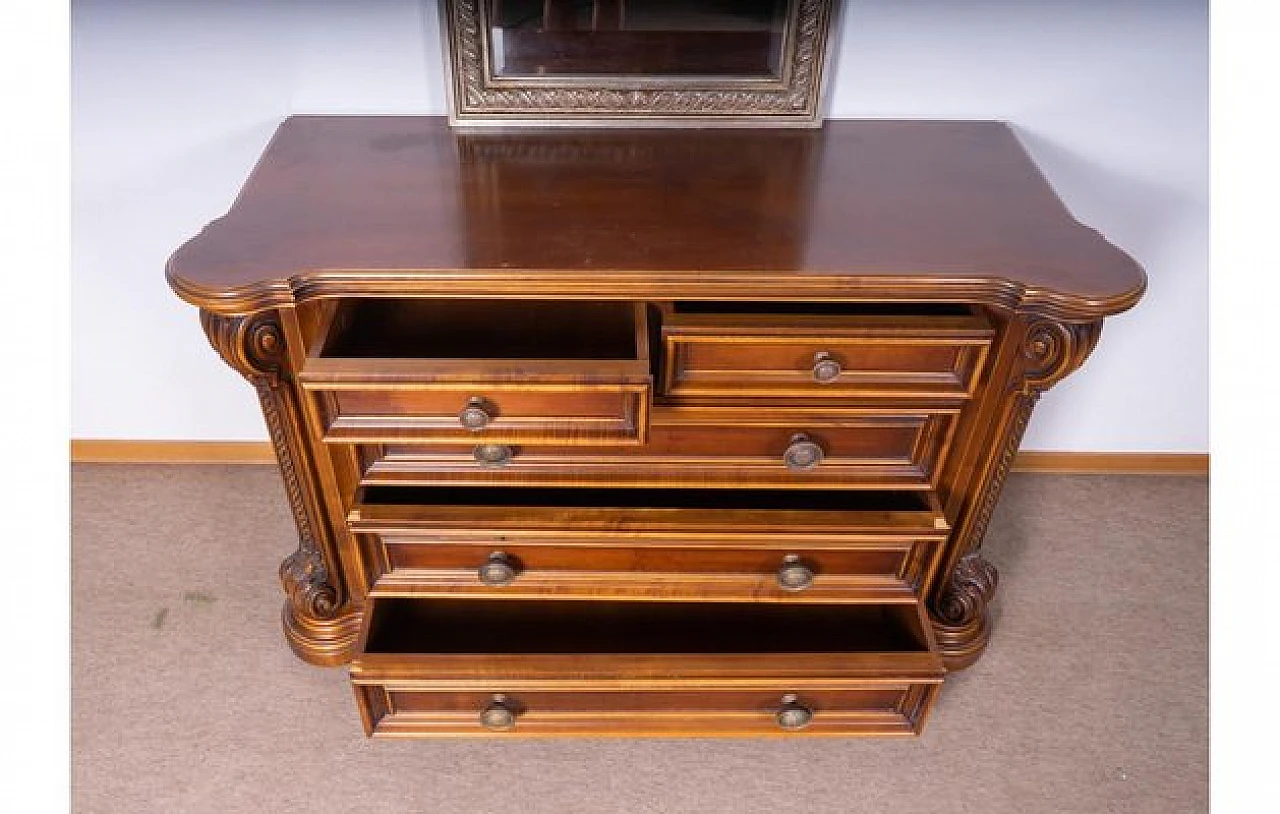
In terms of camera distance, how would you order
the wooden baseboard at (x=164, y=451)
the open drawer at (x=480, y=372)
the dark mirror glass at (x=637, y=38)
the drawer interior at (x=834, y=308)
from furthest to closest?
1. the wooden baseboard at (x=164, y=451)
2. the dark mirror glass at (x=637, y=38)
3. the drawer interior at (x=834, y=308)
4. the open drawer at (x=480, y=372)

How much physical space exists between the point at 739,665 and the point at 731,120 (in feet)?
2.17

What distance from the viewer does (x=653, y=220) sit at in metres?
1.02

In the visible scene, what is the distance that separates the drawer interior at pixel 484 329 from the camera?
42.1 inches

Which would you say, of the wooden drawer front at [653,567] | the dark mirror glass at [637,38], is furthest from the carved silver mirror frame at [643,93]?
A: the wooden drawer front at [653,567]

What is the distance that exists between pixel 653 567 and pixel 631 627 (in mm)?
135

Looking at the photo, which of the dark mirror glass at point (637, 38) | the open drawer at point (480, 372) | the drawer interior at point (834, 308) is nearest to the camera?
the open drawer at point (480, 372)

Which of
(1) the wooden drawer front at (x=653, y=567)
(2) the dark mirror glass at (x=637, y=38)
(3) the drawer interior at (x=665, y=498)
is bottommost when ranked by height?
(1) the wooden drawer front at (x=653, y=567)

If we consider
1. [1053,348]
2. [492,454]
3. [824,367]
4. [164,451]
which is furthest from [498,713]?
[164,451]

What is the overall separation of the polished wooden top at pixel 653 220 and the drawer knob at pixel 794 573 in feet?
1.10

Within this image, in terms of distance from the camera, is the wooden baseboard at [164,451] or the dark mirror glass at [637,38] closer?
the dark mirror glass at [637,38]

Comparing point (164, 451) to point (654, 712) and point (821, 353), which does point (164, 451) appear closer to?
point (654, 712)

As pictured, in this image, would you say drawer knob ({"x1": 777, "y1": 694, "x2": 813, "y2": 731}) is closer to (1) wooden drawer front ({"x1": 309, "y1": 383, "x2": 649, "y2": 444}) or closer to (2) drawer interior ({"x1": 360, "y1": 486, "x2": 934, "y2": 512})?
(2) drawer interior ({"x1": 360, "y1": 486, "x2": 934, "y2": 512})

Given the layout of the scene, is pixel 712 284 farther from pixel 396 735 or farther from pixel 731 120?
pixel 396 735

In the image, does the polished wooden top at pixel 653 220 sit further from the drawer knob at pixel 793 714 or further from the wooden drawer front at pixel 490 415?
the drawer knob at pixel 793 714
